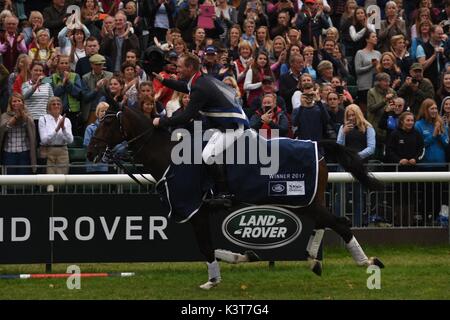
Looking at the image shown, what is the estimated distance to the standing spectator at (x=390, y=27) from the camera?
2217 centimetres

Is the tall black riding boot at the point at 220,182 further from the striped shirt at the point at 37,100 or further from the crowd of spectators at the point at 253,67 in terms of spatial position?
the striped shirt at the point at 37,100

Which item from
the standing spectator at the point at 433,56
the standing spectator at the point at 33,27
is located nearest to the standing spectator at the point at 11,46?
the standing spectator at the point at 33,27

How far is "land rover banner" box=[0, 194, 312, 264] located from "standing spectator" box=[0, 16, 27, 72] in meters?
5.15

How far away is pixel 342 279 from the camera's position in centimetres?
1473

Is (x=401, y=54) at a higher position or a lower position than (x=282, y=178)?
higher

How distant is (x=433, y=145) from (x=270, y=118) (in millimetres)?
2496

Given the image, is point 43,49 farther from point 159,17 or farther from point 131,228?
point 131,228

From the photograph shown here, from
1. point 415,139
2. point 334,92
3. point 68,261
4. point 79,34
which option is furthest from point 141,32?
point 68,261

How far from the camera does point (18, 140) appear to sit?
58.4ft

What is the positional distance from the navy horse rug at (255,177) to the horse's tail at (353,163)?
410 millimetres

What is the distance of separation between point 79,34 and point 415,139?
5516mm

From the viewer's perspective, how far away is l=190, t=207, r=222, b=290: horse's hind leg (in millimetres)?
14109

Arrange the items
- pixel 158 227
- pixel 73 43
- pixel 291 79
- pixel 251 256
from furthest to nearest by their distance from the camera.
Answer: pixel 73 43 → pixel 291 79 → pixel 158 227 → pixel 251 256

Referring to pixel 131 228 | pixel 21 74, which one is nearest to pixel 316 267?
pixel 131 228
